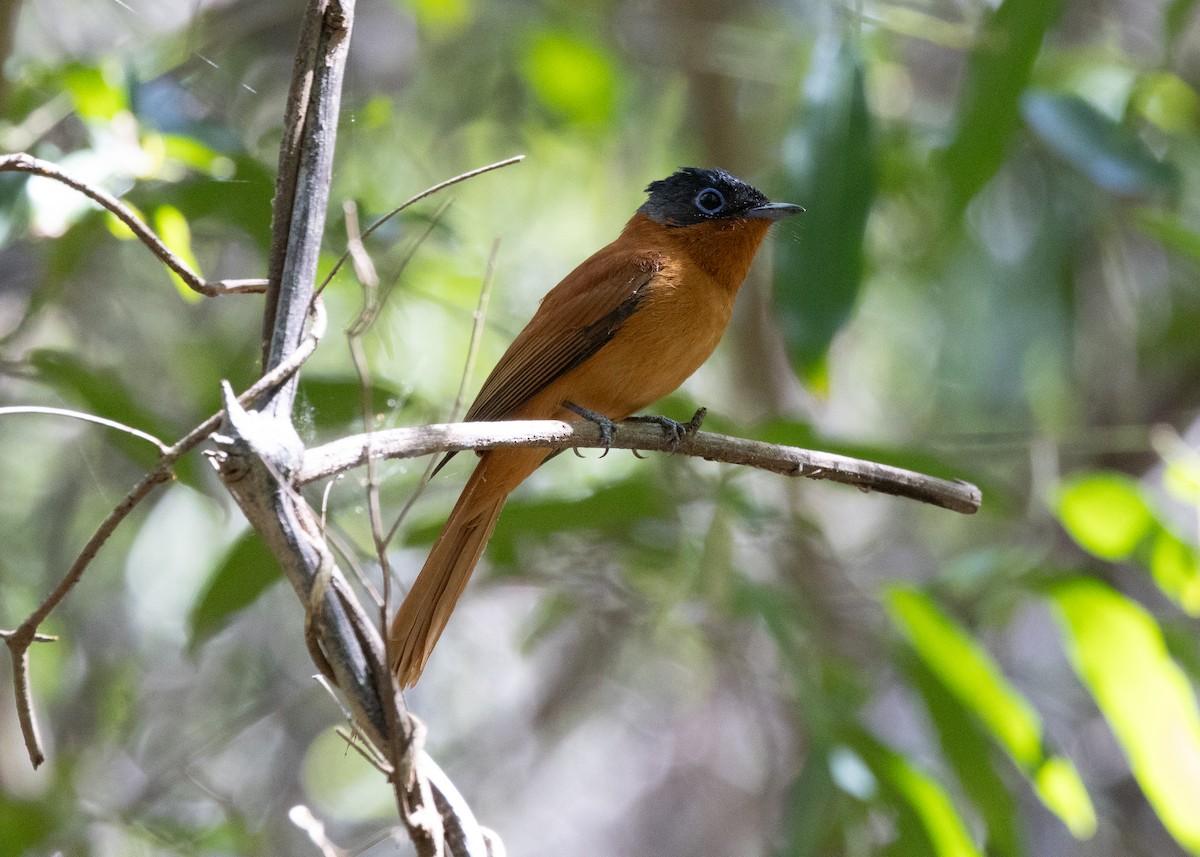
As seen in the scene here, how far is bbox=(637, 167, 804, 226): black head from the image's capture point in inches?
137

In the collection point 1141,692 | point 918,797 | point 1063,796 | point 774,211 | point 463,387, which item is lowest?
point 918,797

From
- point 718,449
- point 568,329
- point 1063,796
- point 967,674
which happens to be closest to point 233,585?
point 568,329

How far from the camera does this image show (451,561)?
2480mm

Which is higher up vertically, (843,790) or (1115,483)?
(1115,483)

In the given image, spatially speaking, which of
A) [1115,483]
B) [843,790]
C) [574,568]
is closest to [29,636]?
[843,790]

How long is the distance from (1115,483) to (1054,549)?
2047 mm

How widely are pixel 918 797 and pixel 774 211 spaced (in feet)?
5.56

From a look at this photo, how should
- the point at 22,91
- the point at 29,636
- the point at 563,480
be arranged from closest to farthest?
the point at 29,636
the point at 22,91
the point at 563,480

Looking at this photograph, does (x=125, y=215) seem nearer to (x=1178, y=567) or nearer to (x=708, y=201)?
(x=708, y=201)

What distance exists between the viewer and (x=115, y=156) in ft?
9.63

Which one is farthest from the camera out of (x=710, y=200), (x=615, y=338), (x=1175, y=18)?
(x=1175, y=18)

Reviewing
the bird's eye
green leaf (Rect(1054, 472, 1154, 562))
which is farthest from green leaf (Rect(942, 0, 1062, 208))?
green leaf (Rect(1054, 472, 1154, 562))

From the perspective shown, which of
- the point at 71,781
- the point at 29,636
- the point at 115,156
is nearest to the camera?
the point at 29,636

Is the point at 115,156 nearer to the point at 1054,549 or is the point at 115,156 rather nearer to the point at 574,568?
the point at 574,568
